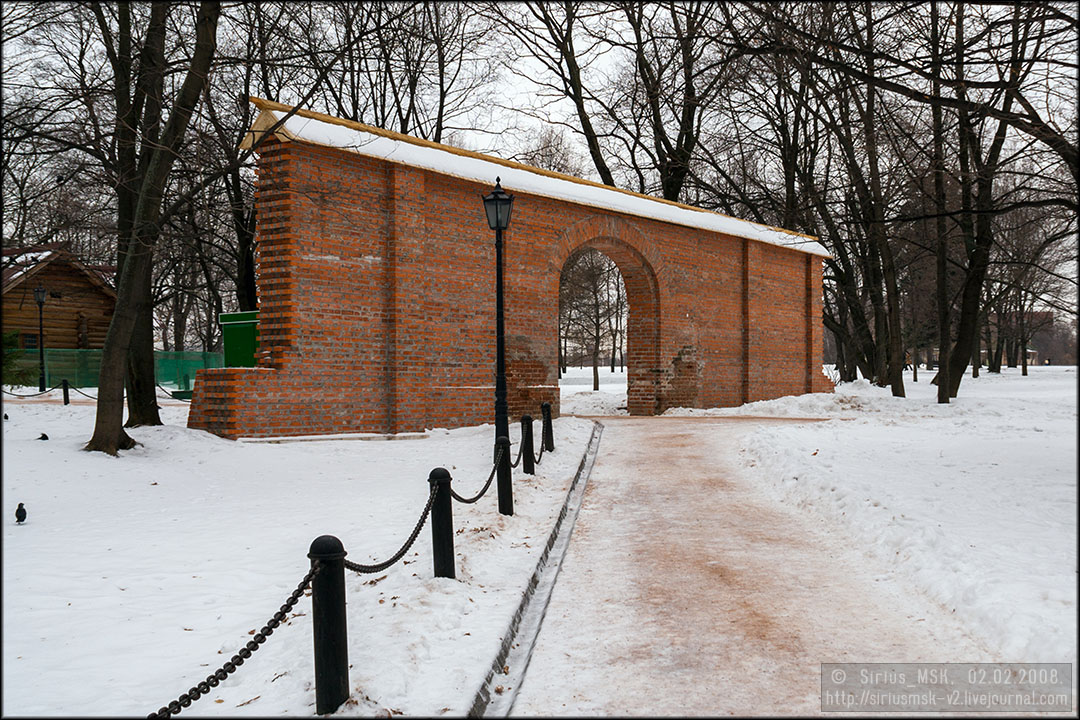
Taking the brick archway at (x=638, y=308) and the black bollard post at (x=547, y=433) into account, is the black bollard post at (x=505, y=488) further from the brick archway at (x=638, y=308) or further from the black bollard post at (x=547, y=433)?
the brick archway at (x=638, y=308)

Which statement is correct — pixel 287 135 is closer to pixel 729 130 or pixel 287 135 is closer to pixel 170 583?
pixel 170 583

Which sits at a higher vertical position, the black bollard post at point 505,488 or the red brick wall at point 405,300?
the red brick wall at point 405,300

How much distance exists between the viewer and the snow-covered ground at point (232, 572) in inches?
158

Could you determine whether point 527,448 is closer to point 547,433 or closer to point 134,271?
point 547,433

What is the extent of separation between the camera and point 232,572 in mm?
5840

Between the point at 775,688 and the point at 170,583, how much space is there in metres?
4.29

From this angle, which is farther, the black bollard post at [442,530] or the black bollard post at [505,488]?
the black bollard post at [505,488]

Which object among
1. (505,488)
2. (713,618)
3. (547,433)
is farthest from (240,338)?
(713,618)

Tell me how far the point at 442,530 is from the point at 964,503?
523cm

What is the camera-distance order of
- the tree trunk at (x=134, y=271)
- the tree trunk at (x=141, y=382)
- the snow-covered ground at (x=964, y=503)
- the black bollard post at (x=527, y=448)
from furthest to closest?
1. the tree trunk at (x=141, y=382)
2. the black bollard post at (x=527, y=448)
3. the tree trunk at (x=134, y=271)
4. the snow-covered ground at (x=964, y=503)

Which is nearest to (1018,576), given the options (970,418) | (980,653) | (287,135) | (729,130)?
(980,653)

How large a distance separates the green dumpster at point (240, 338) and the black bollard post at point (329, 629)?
41.3 feet

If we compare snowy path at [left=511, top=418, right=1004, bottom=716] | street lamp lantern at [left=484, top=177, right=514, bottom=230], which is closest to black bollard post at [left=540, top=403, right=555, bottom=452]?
street lamp lantern at [left=484, top=177, right=514, bottom=230]

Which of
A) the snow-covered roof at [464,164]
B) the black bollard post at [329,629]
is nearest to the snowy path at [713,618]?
the black bollard post at [329,629]
